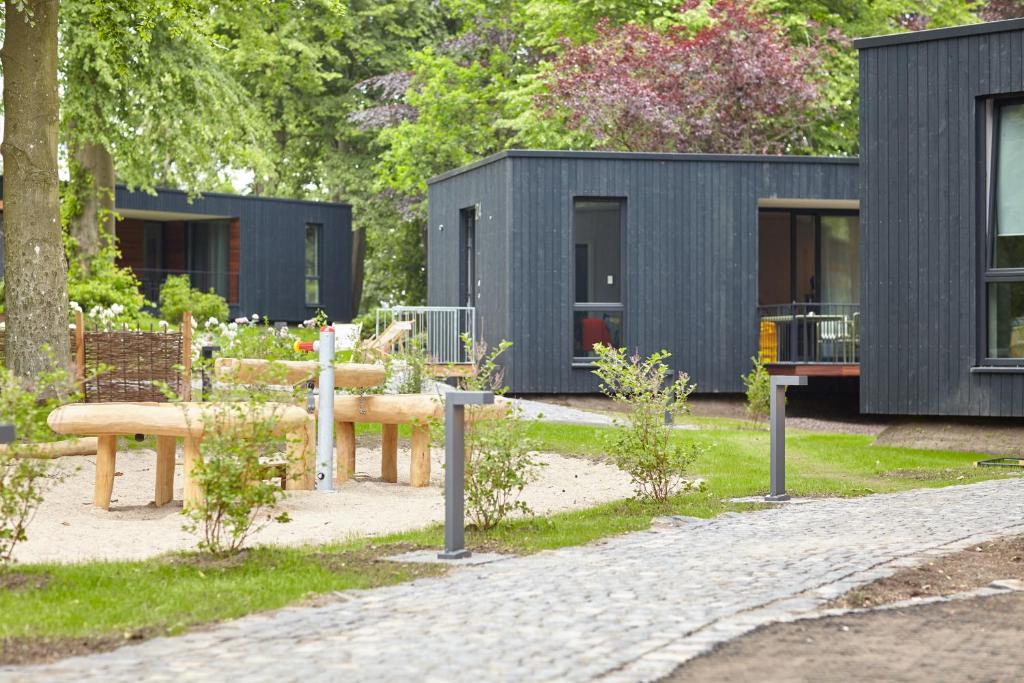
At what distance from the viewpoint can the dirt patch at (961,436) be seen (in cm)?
1385

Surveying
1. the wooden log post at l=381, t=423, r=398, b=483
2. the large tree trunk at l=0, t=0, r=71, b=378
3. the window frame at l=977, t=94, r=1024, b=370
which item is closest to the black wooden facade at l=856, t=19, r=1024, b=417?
the window frame at l=977, t=94, r=1024, b=370

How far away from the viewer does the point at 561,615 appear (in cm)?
548

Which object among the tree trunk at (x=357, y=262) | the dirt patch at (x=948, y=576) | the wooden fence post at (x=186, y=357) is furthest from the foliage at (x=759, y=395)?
the tree trunk at (x=357, y=262)

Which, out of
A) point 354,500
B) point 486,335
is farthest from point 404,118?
point 354,500

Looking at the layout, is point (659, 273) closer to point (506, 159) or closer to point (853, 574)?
point (506, 159)

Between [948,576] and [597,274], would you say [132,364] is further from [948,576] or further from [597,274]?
[597,274]

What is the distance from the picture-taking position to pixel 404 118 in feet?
105

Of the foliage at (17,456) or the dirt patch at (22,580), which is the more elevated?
the foliage at (17,456)

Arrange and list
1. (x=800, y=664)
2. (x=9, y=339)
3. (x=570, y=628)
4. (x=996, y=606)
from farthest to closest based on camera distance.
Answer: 1. (x=9, y=339)
2. (x=996, y=606)
3. (x=570, y=628)
4. (x=800, y=664)

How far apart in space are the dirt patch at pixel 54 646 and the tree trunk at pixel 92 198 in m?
17.3

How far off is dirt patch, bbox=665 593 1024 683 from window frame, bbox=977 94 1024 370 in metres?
8.27

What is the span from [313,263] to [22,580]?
29.1 m

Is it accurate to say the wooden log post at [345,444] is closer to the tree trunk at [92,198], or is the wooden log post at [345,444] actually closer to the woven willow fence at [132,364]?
the woven willow fence at [132,364]

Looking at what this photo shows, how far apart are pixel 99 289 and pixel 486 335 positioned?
5366 millimetres
